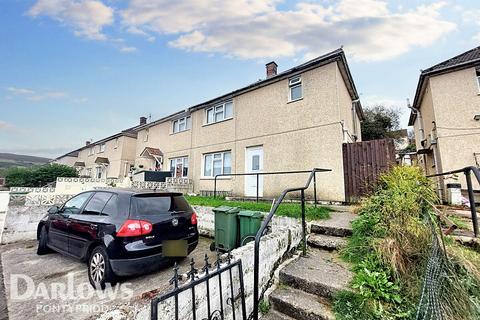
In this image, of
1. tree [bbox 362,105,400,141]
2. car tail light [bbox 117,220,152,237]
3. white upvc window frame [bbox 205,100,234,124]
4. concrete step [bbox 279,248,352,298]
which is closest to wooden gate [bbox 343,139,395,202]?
concrete step [bbox 279,248,352,298]

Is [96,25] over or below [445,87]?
over

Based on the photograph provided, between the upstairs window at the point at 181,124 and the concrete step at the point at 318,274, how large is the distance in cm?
1299

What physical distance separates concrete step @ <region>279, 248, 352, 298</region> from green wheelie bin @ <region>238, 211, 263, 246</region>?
5.15 feet

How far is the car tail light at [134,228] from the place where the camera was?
10.7ft

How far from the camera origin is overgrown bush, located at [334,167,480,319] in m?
2.07

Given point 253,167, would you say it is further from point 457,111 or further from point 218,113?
point 457,111

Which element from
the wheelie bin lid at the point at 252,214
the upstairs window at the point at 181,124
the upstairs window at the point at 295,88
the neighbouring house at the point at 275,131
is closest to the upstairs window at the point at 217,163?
the neighbouring house at the point at 275,131

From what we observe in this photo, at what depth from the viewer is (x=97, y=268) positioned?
3.38m

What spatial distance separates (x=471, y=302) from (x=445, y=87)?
1113 centimetres

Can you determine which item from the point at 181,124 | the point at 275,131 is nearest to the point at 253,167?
the point at 275,131

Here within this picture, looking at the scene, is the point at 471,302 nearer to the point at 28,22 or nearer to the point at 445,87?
the point at 445,87

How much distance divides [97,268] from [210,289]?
233 cm

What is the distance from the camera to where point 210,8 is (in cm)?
821

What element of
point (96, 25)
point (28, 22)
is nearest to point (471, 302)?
point (96, 25)
